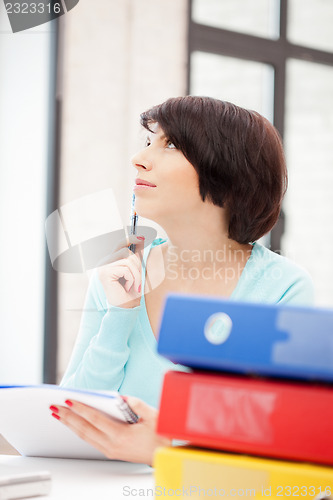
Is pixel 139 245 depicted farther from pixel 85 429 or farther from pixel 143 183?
pixel 85 429

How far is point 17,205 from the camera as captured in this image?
2748 mm

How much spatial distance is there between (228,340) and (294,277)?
2.47 feet

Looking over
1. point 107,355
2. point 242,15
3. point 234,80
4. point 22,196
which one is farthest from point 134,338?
point 242,15

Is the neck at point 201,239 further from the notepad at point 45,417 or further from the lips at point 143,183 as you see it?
the notepad at point 45,417

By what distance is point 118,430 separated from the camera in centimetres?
84

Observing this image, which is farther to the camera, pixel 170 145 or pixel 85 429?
pixel 170 145

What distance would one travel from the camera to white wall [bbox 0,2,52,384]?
2.72 meters

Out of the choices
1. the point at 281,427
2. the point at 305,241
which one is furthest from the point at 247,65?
the point at 281,427

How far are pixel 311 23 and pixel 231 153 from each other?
2.70 meters

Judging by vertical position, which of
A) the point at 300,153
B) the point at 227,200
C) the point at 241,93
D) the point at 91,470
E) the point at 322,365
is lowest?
the point at 91,470

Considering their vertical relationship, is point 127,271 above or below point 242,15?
below

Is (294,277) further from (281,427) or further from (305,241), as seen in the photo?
(305,241)

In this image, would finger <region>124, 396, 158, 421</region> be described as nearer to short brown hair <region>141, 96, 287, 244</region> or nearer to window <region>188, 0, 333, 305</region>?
short brown hair <region>141, 96, 287, 244</region>

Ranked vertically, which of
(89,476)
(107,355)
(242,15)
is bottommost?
(89,476)
